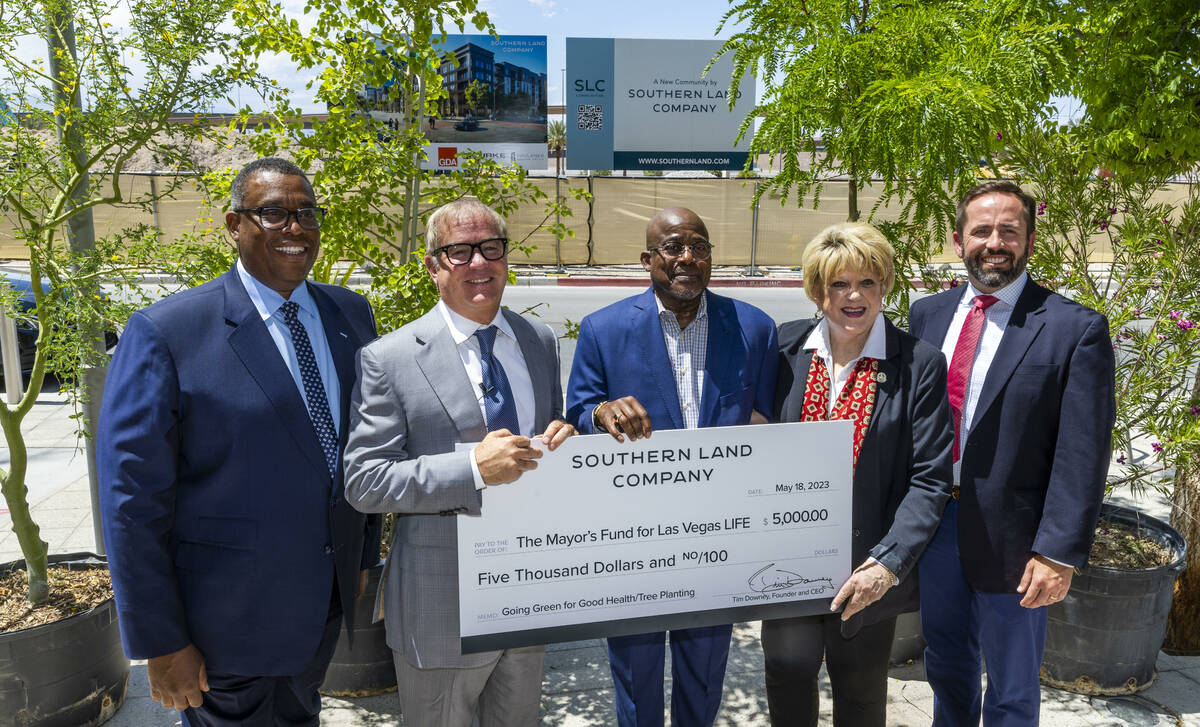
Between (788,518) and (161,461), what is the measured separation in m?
1.99

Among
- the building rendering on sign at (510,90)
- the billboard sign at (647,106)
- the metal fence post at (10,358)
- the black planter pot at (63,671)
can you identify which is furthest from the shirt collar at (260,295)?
the building rendering on sign at (510,90)

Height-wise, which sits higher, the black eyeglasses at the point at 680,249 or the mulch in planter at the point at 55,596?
the black eyeglasses at the point at 680,249

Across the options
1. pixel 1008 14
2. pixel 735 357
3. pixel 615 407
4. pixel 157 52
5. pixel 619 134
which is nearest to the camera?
pixel 615 407

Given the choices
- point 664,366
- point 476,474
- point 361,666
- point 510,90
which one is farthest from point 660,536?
point 510,90

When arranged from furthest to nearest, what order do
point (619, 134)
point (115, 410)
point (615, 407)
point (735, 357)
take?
point (619, 134) → point (735, 357) → point (615, 407) → point (115, 410)

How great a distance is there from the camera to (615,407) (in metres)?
2.79

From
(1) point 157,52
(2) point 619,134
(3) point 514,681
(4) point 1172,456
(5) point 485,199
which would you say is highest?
(2) point 619,134

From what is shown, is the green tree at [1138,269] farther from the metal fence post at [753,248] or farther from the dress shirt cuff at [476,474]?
the metal fence post at [753,248]

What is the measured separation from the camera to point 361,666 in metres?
4.08

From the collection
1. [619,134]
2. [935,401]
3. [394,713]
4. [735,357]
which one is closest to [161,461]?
[735,357]

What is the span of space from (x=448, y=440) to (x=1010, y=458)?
6.51 ft

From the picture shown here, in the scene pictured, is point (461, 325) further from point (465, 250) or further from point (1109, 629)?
point (1109, 629)

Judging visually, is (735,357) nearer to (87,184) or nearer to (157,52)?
(157,52)

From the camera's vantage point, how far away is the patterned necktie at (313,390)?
103 inches
